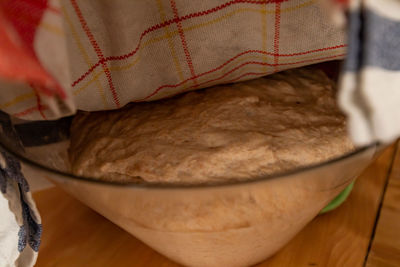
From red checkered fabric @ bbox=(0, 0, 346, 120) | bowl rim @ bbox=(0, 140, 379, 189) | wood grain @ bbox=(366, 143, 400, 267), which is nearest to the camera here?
bowl rim @ bbox=(0, 140, 379, 189)

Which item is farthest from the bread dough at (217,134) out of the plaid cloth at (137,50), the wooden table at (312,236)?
the wooden table at (312,236)

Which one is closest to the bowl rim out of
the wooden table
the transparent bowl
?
the transparent bowl

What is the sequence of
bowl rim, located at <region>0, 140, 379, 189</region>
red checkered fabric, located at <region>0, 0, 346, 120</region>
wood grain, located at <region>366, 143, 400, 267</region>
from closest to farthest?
bowl rim, located at <region>0, 140, 379, 189</region>, red checkered fabric, located at <region>0, 0, 346, 120</region>, wood grain, located at <region>366, 143, 400, 267</region>

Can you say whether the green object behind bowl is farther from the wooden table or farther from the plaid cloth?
the plaid cloth

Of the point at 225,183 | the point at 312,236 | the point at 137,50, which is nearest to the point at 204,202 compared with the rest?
the point at 225,183

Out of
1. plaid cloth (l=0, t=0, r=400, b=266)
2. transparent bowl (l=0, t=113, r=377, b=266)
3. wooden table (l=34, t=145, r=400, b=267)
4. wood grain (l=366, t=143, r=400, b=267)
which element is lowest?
wood grain (l=366, t=143, r=400, b=267)

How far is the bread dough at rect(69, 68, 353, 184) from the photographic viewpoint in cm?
49

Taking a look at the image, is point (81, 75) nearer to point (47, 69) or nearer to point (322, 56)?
point (47, 69)

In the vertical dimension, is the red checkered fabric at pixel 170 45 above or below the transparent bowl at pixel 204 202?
above

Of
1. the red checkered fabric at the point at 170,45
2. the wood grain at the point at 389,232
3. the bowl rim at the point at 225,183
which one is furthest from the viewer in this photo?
the wood grain at the point at 389,232

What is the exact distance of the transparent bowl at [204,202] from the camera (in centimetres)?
40

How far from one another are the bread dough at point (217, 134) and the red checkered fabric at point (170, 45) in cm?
3

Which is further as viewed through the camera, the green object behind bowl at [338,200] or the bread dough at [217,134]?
the green object behind bowl at [338,200]

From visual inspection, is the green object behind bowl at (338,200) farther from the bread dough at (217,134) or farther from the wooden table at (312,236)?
the bread dough at (217,134)
